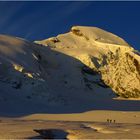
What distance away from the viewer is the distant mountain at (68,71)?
50281mm

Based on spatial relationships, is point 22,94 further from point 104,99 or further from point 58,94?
point 104,99

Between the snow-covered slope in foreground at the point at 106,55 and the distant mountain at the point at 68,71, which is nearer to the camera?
the distant mountain at the point at 68,71

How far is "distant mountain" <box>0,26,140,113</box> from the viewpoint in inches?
1980

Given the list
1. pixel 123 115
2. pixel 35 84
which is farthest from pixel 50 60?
pixel 123 115

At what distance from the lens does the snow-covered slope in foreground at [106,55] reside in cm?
6662

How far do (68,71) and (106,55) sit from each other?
950 centimetres

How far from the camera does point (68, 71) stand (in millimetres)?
66500

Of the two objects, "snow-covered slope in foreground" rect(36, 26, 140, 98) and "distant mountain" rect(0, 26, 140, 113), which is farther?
"snow-covered slope in foreground" rect(36, 26, 140, 98)

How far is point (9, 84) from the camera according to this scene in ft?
165

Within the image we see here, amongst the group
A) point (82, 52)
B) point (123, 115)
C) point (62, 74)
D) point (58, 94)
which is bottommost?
point (123, 115)

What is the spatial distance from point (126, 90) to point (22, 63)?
1718 centimetres

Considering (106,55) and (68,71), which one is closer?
(68,71)

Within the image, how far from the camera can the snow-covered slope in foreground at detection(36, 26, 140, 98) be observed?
2623 inches

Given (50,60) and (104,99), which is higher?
(50,60)
